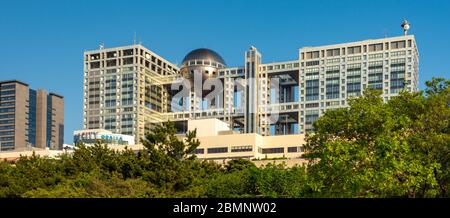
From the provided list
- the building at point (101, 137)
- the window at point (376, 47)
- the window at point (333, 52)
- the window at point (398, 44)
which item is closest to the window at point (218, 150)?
the building at point (101, 137)

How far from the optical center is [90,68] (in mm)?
197875

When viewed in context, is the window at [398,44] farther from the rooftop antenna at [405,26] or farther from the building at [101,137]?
the building at [101,137]

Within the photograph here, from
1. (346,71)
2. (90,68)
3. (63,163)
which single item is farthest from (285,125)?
(63,163)

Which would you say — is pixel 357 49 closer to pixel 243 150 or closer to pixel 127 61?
pixel 243 150

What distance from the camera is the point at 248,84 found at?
592 feet

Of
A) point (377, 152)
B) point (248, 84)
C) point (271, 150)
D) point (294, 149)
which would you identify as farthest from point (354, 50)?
point (377, 152)

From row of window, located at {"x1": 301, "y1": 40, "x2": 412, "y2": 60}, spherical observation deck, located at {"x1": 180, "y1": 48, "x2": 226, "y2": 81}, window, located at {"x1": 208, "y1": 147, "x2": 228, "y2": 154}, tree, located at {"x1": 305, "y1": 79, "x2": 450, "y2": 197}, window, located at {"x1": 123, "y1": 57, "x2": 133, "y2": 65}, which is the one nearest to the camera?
tree, located at {"x1": 305, "y1": 79, "x2": 450, "y2": 197}

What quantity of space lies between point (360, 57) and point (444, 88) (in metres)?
141

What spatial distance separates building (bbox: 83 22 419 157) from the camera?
174625 mm

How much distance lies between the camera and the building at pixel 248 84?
175 metres

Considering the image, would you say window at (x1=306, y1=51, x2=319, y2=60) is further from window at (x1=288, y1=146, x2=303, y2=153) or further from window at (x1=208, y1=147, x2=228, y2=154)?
window at (x1=208, y1=147, x2=228, y2=154)

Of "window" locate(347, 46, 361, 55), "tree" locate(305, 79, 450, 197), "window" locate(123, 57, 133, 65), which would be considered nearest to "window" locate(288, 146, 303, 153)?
"window" locate(347, 46, 361, 55)
